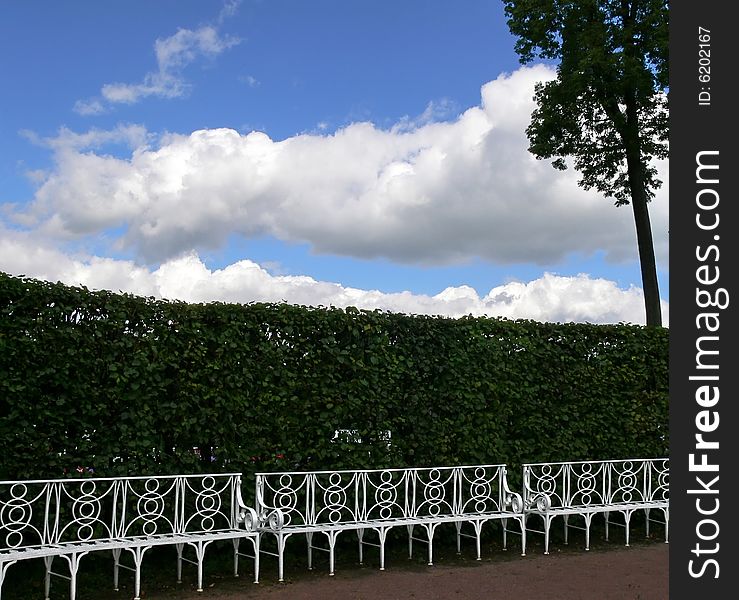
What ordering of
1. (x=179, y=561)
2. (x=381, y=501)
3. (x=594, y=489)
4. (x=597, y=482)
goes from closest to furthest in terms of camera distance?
(x=179, y=561), (x=381, y=501), (x=594, y=489), (x=597, y=482)

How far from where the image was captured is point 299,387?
7867 millimetres

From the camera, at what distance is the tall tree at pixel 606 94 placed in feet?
45.7

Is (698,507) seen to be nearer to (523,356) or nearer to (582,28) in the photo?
(523,356)

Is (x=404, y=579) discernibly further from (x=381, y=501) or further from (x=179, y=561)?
(x=179, y=561)

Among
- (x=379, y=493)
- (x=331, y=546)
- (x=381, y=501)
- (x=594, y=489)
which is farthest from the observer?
(x=594, y=489)

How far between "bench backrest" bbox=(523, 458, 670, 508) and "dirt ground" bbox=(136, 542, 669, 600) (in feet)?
3.01

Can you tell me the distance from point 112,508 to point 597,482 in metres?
5.68

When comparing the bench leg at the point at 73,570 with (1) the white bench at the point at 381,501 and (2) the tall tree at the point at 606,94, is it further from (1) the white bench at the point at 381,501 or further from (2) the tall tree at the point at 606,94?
(2) the tall tree at the point at 606,94

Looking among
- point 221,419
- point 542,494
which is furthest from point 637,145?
point 221,419

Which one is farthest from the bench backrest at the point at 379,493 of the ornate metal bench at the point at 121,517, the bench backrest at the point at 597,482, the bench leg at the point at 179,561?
the bench leg at the point at 179,561

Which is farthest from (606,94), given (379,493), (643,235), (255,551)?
(255,551)

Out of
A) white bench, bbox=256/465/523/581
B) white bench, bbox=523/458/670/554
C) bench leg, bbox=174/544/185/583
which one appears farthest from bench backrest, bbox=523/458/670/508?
bench leg, bbox=174/544/185/583

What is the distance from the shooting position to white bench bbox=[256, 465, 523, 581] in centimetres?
754

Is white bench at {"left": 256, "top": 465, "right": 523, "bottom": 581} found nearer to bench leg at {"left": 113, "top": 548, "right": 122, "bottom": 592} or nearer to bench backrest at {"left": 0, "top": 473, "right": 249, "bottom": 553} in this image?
bench backrest at {"left": 0, "top": 473, "right": 249, "bottom": 553}
